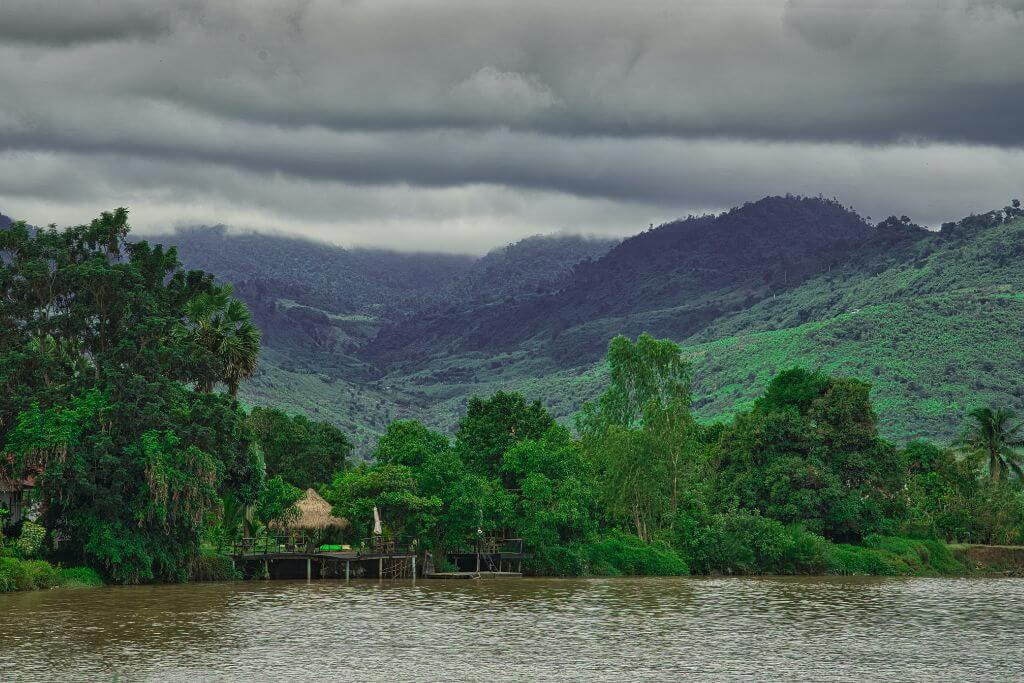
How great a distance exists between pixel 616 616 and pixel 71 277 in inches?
1511

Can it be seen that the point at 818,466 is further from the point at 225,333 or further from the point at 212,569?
the point at 212,569

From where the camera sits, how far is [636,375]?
12350 centimetres

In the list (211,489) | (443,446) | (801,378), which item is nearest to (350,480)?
(443,446)

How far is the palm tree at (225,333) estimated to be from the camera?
87375 mm

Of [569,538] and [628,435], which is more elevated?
[628,435]

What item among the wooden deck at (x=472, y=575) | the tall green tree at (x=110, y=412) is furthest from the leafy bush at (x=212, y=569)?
the wooden deck at (x=472, y=575)

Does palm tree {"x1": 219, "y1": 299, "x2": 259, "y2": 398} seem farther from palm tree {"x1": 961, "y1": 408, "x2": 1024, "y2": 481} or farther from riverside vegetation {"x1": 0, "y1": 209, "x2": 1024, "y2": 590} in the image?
palm tree {"x1": 961, "y1": 408, "x2": 1024, "y2": 481}

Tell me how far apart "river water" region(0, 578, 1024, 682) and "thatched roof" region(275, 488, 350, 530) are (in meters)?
6.39

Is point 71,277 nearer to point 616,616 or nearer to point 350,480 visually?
point 350,480

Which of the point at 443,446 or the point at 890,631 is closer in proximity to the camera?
the point at 890,631

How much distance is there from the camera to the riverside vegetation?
241ft

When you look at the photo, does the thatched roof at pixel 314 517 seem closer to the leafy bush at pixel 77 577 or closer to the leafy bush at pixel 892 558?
the leafy bush at pixel 77 577

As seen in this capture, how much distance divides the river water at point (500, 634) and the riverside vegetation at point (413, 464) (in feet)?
20.0

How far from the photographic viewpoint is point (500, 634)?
5638cm
